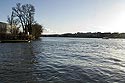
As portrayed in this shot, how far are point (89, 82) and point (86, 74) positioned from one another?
8.93 feet

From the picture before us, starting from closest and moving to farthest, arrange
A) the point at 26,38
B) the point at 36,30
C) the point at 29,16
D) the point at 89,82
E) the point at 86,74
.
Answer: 1. the point at 89,82
2. the point at 86,74
3. the point at 26,38
4. the point at 29,16
5. the point at 36,30

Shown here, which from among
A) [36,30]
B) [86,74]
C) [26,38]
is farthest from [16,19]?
[86,74]

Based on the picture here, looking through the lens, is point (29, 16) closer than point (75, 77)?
No

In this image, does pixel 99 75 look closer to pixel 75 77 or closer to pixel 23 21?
pixel 75 77

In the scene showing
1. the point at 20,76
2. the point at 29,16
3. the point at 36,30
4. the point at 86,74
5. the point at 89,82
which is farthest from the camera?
the point at 36,30

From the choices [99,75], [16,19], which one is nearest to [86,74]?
[99,75]

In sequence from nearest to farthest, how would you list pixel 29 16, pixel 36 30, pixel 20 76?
pixel 20 76
pixel 29 16
pixel 36 30

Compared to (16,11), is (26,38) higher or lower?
lower

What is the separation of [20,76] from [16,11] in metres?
75.9

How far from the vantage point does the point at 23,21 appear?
8844 centimetres

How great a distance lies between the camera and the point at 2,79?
1395 cm

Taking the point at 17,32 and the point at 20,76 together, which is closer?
the point at 20,76

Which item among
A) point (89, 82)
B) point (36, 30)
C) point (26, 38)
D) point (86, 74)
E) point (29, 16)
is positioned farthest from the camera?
point (36, 30)

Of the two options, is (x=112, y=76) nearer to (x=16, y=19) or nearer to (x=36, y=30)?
(x=16, y=19)
